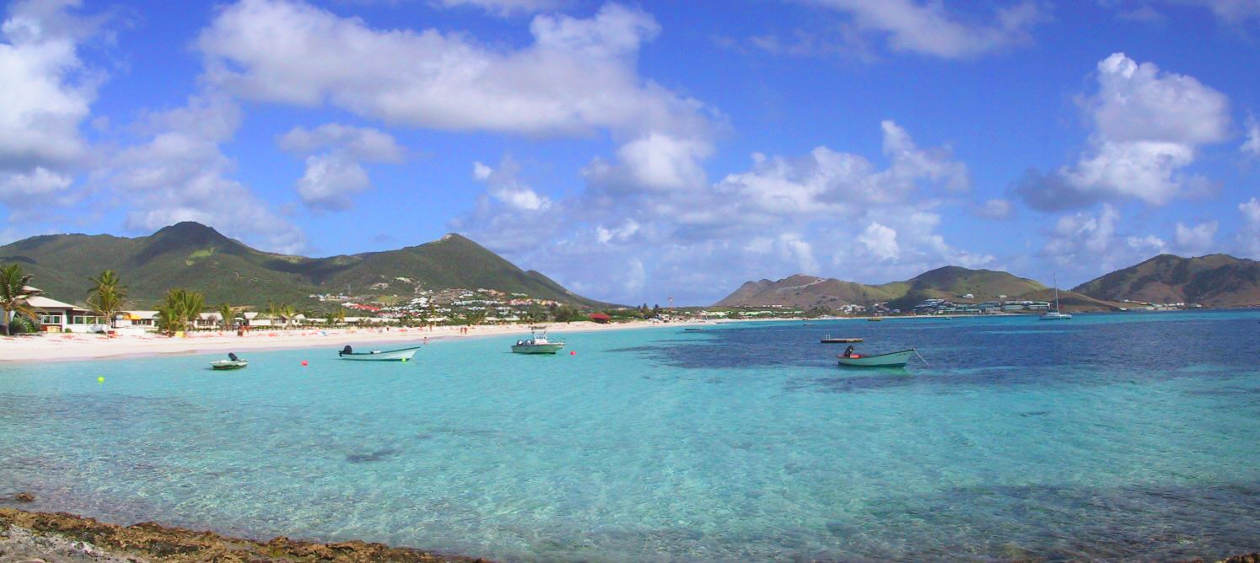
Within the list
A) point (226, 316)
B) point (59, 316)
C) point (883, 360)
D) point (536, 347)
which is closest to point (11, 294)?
point (59, 316)

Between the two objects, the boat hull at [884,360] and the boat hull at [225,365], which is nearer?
the boat hull at [884,360]

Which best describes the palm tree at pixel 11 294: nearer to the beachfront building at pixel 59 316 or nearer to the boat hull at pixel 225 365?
the beachfront building at pixel 59 316

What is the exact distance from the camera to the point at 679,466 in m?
16.3

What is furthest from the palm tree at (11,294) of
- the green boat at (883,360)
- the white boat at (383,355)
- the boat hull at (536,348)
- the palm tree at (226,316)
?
the green boat at (883,360)

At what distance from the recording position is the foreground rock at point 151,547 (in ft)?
30.0

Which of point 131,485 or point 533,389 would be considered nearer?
point 131,485

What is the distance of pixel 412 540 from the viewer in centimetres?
1095

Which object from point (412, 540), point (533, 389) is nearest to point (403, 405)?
point (533, 389)

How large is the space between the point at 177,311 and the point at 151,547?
87996mm

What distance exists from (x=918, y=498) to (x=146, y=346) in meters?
71.4

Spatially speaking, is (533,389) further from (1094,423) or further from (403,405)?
(1094,423)

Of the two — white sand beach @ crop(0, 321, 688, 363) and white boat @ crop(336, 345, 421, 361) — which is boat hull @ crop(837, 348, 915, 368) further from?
white sand beach @ crop(0, 321, 688, 363)

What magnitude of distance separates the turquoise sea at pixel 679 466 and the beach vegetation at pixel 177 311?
55922 millimetres

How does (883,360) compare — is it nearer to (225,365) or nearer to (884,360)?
(884,360)
